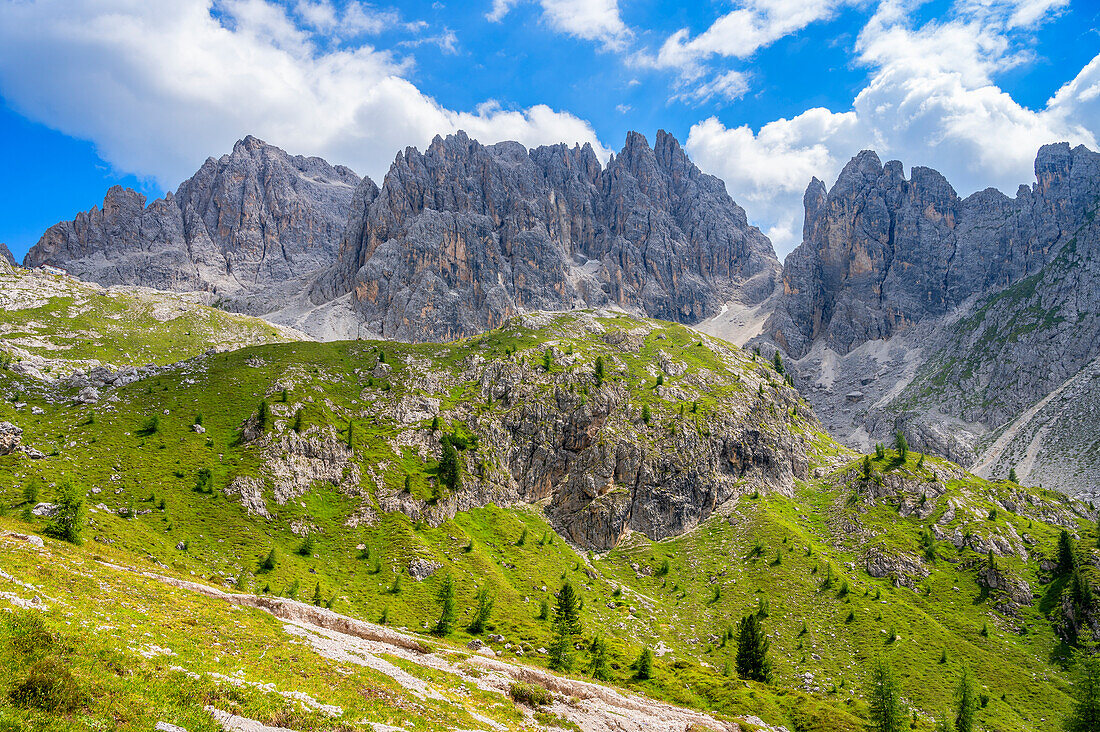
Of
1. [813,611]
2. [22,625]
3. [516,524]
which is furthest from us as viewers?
[516,524]

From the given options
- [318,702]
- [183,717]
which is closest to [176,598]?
[318,702]

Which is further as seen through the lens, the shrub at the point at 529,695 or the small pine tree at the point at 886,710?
the small pine tree at the point at 886,710

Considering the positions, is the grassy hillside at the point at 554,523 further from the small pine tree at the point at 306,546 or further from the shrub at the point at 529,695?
the shrub at the point at 529,695

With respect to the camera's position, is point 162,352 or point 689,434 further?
point 162,352

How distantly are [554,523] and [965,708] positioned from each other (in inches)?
3486

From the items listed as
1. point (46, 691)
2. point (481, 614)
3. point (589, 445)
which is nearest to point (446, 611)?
point (481, 614)

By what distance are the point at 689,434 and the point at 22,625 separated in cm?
15392

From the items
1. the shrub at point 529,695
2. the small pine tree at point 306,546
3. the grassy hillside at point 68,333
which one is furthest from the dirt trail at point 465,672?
the grassy hillside at point 68,333

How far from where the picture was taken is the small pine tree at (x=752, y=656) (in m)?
83.9

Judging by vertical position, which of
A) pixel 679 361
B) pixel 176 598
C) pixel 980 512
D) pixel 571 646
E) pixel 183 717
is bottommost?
→ pixel 571 646

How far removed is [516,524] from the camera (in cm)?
13038

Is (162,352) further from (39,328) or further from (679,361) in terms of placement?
(679,361)

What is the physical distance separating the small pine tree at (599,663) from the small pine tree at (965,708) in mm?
49629

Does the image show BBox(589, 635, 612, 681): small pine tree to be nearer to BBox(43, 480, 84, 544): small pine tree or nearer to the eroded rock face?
the eroded rock face
